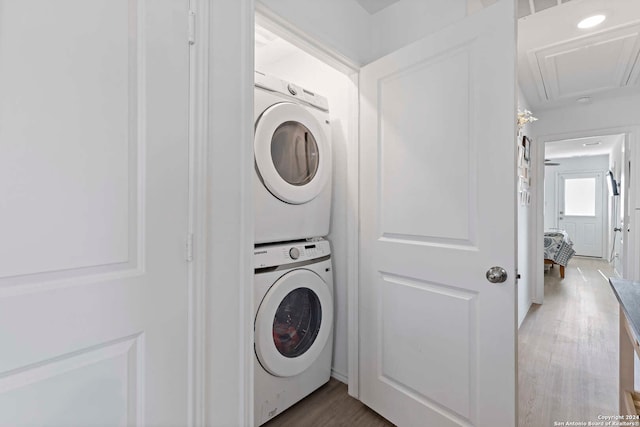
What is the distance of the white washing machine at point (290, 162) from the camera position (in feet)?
5.01

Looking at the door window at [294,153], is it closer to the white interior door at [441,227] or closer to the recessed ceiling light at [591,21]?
the white interior door at [441,227]

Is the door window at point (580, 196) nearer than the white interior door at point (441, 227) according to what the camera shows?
No

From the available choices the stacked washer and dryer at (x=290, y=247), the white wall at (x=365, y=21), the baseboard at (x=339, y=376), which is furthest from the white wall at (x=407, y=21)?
the baseboard at (x=339, y=376)

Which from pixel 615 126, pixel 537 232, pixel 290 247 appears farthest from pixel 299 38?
pixel 615 126

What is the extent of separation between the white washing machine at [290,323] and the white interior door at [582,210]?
7.86m

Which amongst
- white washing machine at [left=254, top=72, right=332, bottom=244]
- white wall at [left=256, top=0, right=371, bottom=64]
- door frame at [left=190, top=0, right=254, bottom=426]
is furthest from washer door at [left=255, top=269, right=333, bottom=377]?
white wall at [left=256, top=0, right=371, bottom=64]

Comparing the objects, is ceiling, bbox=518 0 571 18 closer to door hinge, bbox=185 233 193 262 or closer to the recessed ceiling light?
the recessed ceiling light

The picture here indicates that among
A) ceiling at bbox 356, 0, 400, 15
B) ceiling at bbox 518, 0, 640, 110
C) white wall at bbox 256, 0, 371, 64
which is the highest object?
ceiling at bbox 518, 0, 640, 110

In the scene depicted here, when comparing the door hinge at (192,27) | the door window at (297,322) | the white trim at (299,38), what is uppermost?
the white trim at (299,38)

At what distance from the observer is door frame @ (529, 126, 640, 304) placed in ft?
10.7

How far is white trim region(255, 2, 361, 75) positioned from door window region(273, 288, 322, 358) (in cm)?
126

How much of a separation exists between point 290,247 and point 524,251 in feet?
9.26

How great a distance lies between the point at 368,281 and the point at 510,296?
2.33 ft

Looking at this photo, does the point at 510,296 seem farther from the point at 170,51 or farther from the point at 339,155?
the point at 170,51
